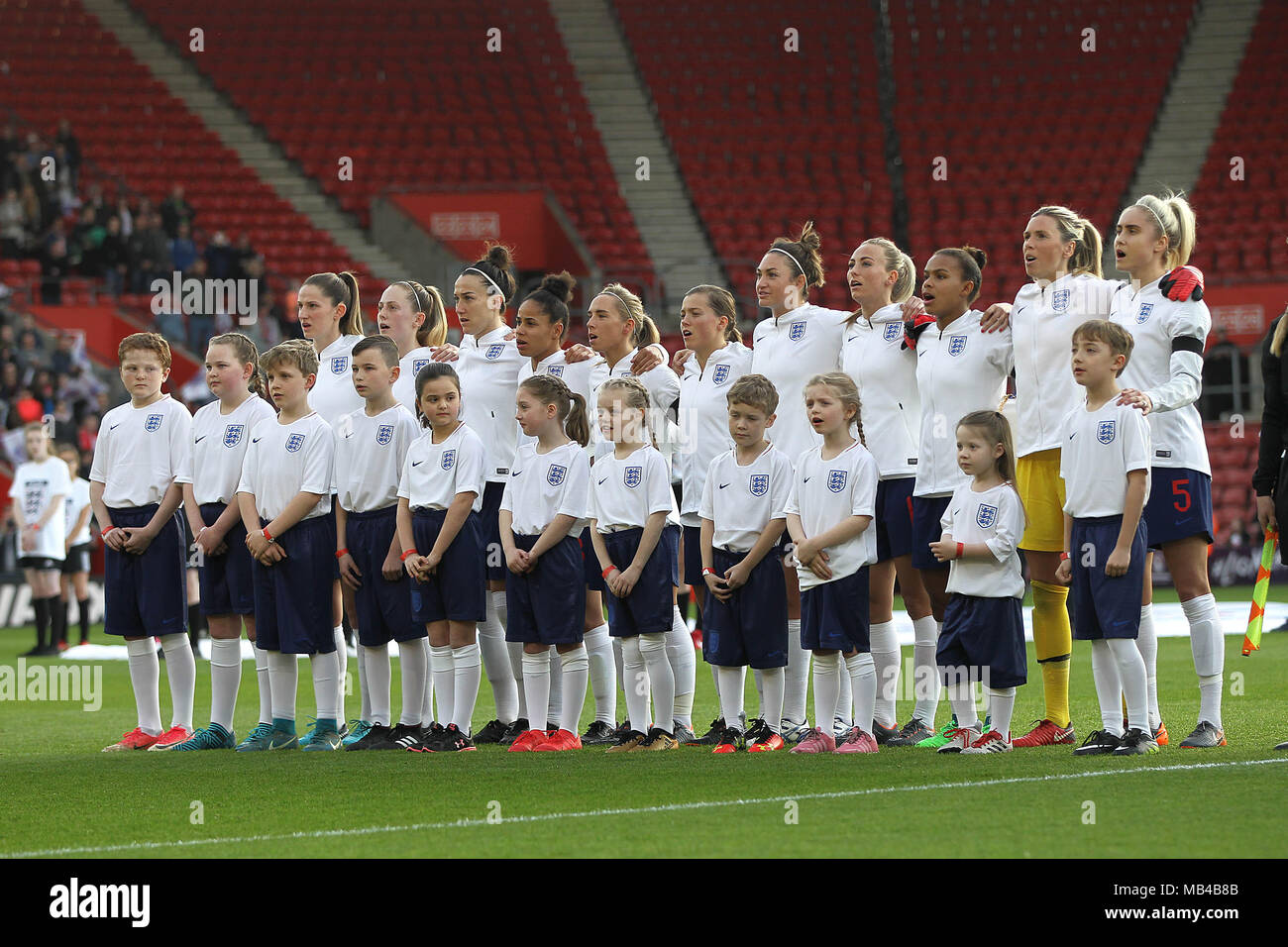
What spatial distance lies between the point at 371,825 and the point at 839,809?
4.92ft

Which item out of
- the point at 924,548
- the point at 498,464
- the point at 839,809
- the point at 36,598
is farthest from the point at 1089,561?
the point at 36,598

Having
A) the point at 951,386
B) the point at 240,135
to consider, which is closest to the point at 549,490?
the point at 951,386

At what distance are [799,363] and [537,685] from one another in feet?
6.48

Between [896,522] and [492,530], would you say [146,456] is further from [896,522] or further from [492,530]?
[896,522]

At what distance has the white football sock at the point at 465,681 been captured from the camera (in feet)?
24.6

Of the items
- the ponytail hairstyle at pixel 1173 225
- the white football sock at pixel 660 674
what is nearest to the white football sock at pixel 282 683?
the white football sock at pixel 660 674

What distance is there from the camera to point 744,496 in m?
7.29

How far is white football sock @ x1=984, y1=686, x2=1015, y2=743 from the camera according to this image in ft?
22.3

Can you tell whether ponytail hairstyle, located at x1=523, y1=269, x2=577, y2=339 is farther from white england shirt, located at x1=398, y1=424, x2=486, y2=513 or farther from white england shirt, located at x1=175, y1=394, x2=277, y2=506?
white england shirt, located at x1=175, y1=394, x2=277, y2=506

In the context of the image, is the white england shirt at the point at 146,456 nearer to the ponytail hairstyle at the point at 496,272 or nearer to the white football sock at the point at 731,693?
the ponytail hairstyle at the point at 496,272

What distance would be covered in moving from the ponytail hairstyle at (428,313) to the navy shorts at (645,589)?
5.68 feet

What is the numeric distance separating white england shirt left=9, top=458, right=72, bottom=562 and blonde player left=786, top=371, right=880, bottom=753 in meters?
9.30
